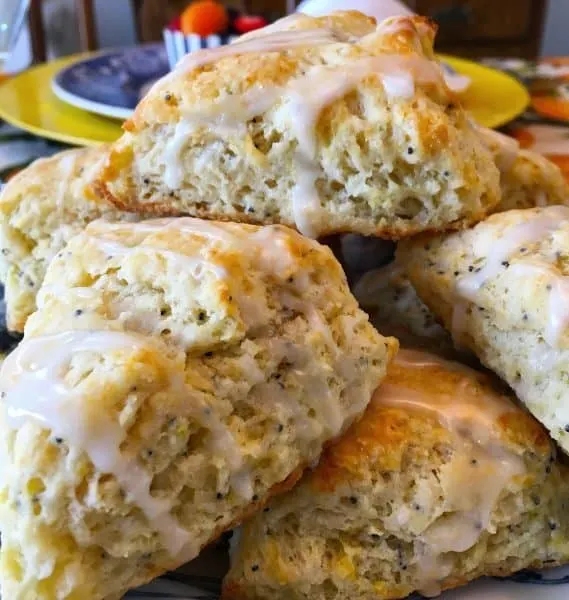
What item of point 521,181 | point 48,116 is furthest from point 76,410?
point 48,116

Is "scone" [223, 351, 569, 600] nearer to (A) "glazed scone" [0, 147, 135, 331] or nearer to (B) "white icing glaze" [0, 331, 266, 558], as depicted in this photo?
(B) "white icing glaze" [0, 331, 266, 558]

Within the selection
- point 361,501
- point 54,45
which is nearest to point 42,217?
point 361,501

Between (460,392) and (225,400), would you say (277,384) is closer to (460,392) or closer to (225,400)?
(225,400)

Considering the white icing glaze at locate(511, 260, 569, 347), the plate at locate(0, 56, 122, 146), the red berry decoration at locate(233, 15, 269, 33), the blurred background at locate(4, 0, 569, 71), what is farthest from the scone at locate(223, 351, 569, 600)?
the blurred background at locate(4, 0, 569, 71)

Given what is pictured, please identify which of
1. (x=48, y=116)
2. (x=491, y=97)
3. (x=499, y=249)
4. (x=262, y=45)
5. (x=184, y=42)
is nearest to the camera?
(x=499, y=249)

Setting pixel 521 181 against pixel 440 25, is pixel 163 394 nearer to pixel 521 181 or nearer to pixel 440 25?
pixel 521 181

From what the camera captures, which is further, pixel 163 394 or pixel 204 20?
pixel 204 20
